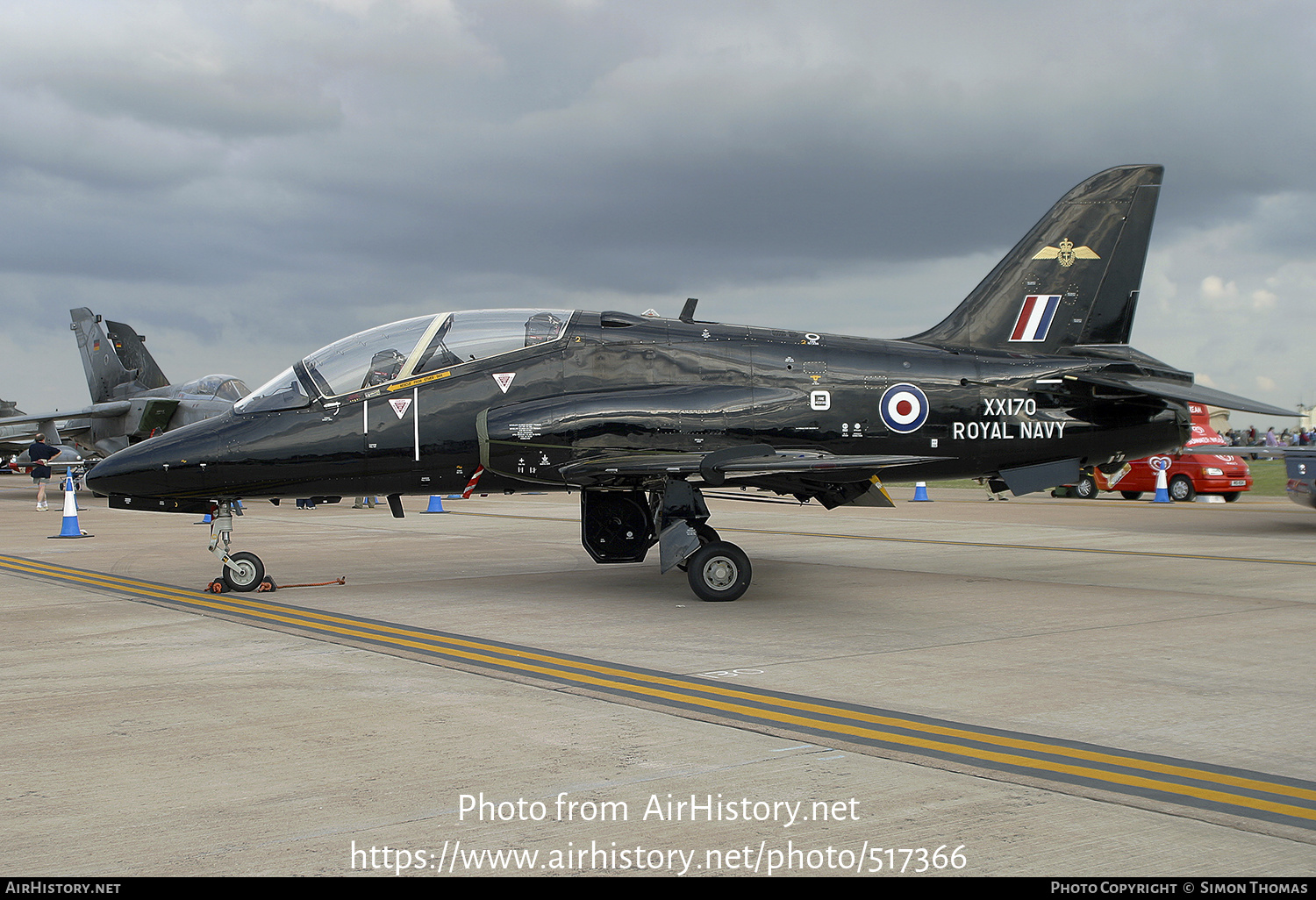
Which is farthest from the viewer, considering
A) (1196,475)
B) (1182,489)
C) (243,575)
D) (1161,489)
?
(1182,489)

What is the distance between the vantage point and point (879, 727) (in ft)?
18.7

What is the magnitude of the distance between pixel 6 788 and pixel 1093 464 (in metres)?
11.4

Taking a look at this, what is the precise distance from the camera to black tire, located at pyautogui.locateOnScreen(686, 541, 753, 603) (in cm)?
1067

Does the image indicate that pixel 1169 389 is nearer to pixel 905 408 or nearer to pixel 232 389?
pixel 905 408

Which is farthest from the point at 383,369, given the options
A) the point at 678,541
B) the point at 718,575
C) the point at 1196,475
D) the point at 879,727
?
the point at 1196,475

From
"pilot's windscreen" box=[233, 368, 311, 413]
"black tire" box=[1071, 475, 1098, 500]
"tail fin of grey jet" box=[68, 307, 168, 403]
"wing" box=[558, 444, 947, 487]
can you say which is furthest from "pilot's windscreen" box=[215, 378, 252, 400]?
"black tire" box=[1071, 475, 1098, 500]

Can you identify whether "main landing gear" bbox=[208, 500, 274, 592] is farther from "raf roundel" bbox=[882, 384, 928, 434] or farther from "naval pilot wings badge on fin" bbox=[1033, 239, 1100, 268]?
"naval pilot wings badge on fin" bbox=[1033, 239, 1100, 268]

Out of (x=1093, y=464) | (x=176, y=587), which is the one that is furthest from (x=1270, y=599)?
(x=176, y=587)

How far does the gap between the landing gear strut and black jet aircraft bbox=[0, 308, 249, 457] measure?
70.9ft

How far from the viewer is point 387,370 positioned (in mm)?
11477

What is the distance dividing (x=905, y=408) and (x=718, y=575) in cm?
307

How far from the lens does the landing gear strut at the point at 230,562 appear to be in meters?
11.6

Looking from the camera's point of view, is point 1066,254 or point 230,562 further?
point 1066,254

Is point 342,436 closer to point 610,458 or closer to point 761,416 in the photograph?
point 610,458
